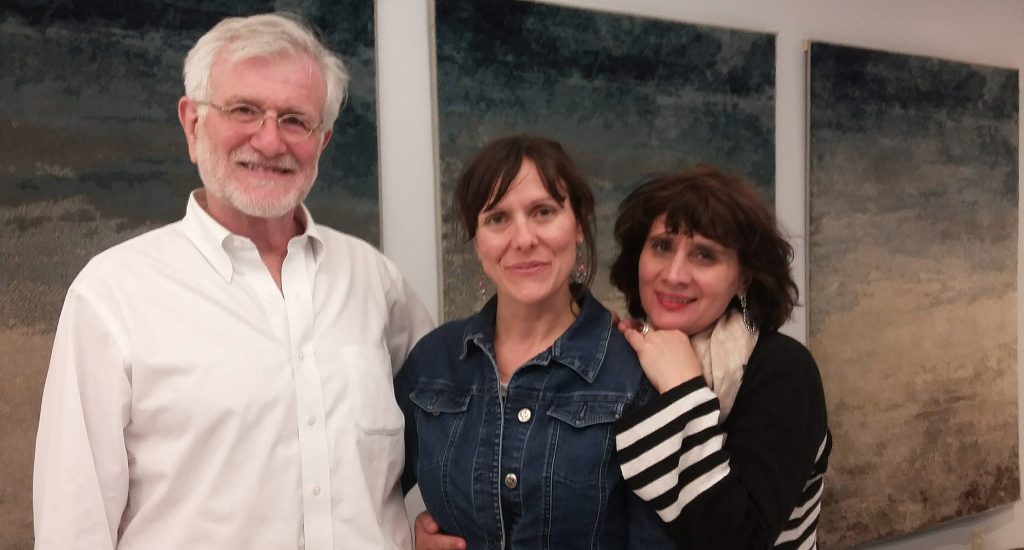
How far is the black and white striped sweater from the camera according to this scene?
3.75ft

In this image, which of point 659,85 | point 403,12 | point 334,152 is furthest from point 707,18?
Answer: point 334,152

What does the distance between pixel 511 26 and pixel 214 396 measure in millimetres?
1240

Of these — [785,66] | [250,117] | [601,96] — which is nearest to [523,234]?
[250,117]

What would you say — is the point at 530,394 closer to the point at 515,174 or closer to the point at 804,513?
the point at 515,174

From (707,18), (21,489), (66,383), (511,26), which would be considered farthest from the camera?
(707,18)

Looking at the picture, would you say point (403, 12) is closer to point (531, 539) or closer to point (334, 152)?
point (334, 152)

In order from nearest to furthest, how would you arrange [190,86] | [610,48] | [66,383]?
[66,383], [190,86], [610,48]

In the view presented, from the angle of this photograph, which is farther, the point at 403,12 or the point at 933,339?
the point at 933,339

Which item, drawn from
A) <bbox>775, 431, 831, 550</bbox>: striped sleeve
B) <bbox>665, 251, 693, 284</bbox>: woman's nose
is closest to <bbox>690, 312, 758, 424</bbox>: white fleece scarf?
<bbox>665, 251, 693, 284</bbox>: woman's nose

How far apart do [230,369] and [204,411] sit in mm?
79

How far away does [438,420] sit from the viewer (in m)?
1.36

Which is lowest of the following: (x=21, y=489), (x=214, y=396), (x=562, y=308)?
(x=21, y=489)

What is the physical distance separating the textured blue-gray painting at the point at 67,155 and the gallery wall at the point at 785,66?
0.44 metres

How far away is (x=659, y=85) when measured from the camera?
87.7 inches
